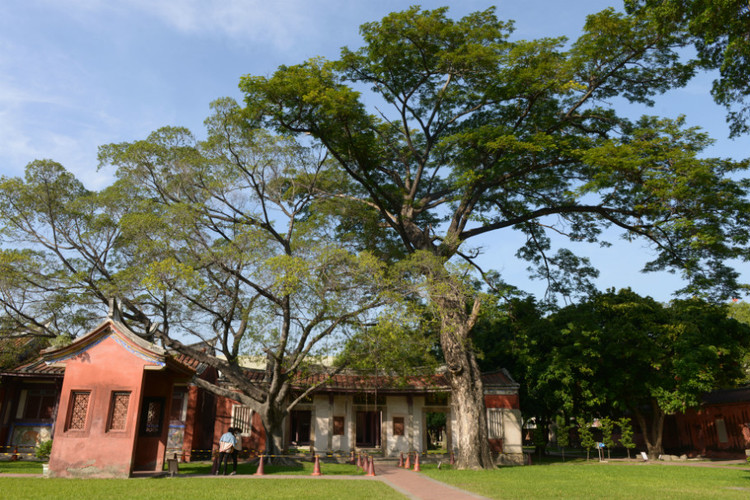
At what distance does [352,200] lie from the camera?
1944 cm

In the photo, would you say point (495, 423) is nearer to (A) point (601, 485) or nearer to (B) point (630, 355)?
(B) point (630, 355)

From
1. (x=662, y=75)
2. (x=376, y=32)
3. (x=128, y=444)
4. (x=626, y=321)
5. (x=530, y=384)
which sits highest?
(x=376, y=32)

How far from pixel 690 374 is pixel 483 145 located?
38.0ft

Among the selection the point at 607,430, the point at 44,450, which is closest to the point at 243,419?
the point at 44,450

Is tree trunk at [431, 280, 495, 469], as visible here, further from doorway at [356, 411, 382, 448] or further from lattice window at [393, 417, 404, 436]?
doorway at [356, 411, 382, 448]

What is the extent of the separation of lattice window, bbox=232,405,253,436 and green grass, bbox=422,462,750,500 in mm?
9040

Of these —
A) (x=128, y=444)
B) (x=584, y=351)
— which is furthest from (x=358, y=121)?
(x=584, y=351)

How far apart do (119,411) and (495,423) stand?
14.6 m

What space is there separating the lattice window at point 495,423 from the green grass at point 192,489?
34.8 ft

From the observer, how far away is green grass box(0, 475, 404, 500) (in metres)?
8.16

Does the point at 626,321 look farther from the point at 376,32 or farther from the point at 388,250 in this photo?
the point at 376,32

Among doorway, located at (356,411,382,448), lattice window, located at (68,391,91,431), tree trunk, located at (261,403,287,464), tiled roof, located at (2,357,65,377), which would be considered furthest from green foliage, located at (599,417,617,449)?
tiled roof, located at (2,357,65,377)

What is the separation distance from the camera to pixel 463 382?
1616cm

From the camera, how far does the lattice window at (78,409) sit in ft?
37.2
